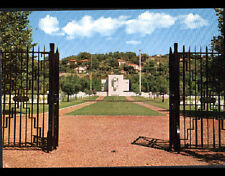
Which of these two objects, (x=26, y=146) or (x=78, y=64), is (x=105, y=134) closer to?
(x=26, y=146)

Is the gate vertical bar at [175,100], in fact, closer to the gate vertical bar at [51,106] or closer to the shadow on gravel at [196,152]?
the shadow on gravel at [196,152]

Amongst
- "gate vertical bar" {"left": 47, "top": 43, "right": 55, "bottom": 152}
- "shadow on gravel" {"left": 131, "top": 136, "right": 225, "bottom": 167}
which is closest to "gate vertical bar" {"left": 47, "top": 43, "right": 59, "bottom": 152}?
"gate vertical bar" {"left": 47, "top": 43, "right": 55, "bottom": 152}

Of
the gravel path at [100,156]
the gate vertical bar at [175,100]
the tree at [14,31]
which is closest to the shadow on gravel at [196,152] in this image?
the gravel path at [100,156]

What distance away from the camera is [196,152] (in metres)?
5.79

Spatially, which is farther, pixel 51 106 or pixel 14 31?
pixel 14 31

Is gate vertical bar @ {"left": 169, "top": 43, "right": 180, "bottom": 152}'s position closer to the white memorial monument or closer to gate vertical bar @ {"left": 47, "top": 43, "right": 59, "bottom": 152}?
gate vertical bar @ {"left": 47, "top": 43, "right": 59, "bottom": 152}

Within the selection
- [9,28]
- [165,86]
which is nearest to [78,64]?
[165,86]

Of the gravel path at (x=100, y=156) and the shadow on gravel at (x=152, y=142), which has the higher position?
the gravel path at (x=100, y=156)

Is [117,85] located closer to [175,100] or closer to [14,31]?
[14,31]

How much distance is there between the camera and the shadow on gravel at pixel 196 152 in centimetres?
507

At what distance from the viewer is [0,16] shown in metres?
11.5

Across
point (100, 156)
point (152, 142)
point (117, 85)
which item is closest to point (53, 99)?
point (100, 156)

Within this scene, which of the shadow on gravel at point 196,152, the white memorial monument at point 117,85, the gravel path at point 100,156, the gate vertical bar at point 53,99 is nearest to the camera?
the gravel path at point 100,156
